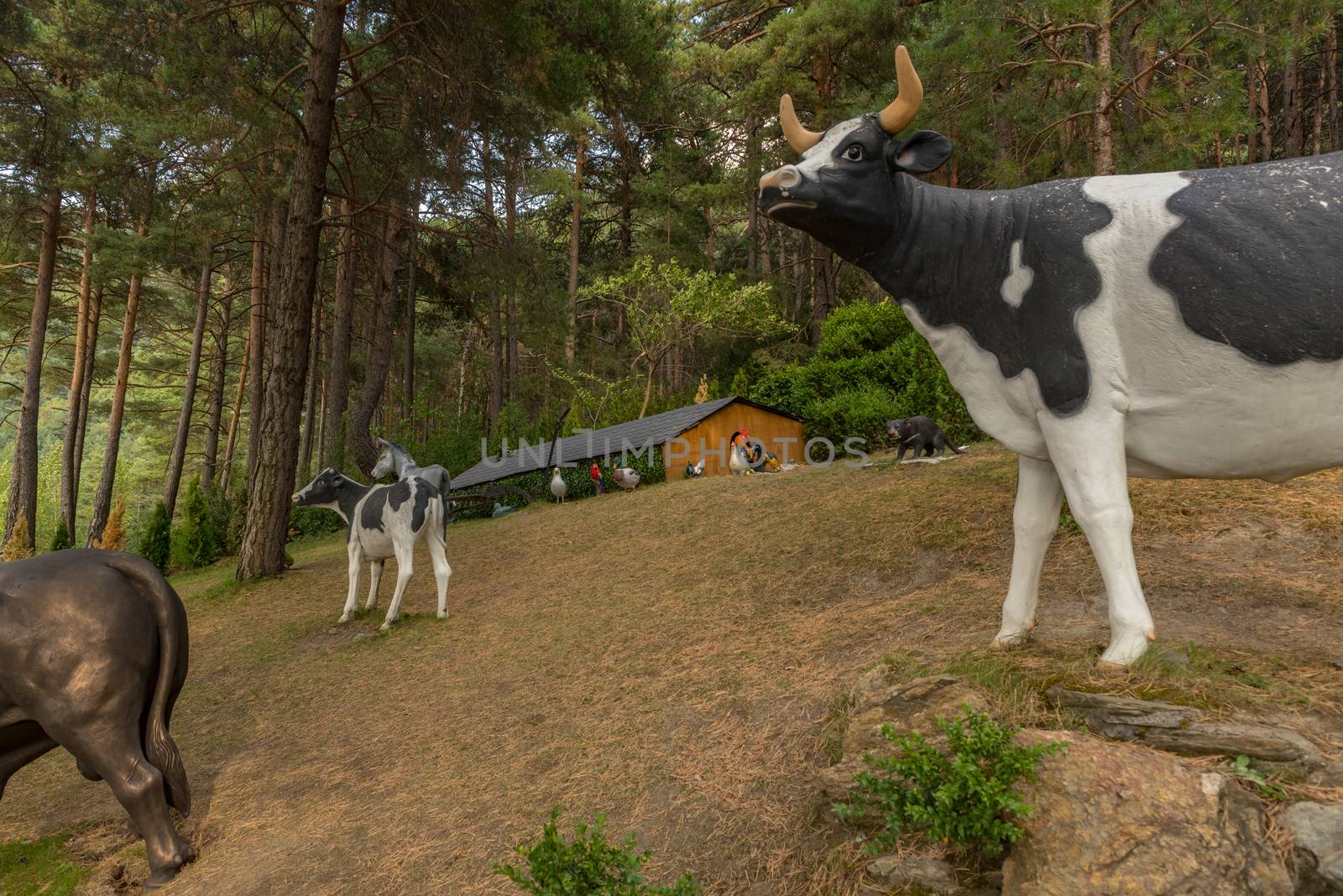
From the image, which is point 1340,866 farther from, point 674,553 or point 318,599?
point 318,599

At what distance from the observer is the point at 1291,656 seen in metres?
3.33

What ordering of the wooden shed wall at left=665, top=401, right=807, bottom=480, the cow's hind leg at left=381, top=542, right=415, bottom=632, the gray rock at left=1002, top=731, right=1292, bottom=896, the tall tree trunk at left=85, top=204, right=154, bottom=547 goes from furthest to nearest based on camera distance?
the tall tree trunk at left=85, top=204, right=154, bottom=547 → the wooden shed wall at left=665, top=401, right=807, bottom=480 → the cow's hind leg at left=381, top=542, right=415, bottom=632 → the gray rock at left=1002, top=731, right=1292, bottom=896

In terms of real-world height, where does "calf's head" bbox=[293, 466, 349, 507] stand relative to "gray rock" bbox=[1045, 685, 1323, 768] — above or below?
above

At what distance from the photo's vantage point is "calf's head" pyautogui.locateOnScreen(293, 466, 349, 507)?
8.49 meters

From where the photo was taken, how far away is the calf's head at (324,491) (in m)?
8.49

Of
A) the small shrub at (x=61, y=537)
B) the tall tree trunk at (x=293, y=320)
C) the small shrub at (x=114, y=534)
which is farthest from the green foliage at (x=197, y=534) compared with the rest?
the tall tree trunk at (x=293, y=320)

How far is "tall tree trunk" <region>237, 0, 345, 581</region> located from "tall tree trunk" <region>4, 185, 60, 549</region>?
851cm

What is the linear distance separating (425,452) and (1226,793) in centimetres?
2181

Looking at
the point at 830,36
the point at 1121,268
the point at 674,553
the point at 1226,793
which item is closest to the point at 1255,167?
the point at 1121,268

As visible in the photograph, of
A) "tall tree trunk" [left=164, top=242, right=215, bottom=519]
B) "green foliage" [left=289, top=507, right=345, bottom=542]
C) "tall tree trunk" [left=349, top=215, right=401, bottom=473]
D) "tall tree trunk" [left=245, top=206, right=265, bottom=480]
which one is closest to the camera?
"tall tree trunk" [left=245, top=206, right=265, bottom=480]

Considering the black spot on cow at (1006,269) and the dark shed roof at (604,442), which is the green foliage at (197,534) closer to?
the dark shed roof at (604,442)

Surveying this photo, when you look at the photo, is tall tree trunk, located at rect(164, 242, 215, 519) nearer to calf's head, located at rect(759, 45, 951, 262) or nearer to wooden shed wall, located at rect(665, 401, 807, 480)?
wooden shed wall, located at rect(665, 401, 807, 480)

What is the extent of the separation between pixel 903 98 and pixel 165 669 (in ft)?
15.0

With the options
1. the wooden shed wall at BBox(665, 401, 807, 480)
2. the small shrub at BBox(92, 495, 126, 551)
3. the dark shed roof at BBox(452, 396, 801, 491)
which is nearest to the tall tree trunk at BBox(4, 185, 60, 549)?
the small shrub at BBox(92, 495, 126, 551)
